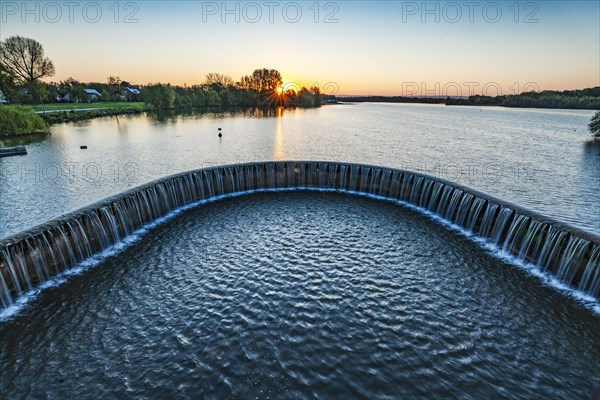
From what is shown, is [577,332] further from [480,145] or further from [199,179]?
[480,145]

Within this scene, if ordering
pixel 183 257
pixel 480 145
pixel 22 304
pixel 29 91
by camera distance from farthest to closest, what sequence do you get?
pixel 29 91
pixel 480 145
pixel 183 257
pixel 22 304

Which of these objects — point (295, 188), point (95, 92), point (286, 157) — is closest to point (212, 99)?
point (95, 92)

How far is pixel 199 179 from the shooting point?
103 ft

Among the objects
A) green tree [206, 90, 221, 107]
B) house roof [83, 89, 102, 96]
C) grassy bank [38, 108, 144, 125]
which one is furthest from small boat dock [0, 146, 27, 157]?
house roof [83, 89, 102, 96]

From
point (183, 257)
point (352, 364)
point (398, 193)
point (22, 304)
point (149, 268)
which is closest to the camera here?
point (352, 364)

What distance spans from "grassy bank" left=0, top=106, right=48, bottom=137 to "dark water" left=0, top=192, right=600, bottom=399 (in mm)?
62521

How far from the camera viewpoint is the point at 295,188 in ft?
113

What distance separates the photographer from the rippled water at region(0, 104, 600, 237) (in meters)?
27.8

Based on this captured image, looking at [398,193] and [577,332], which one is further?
[398,193]

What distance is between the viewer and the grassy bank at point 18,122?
6069cm

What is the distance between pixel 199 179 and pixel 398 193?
1939 cm

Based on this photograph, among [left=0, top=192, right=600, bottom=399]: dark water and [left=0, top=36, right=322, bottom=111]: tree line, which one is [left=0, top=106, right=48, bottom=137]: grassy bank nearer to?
[left=0, top=36, right=322, bottom=111]: tree line

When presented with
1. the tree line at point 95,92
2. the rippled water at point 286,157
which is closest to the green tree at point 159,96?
the tree line at point 95,92

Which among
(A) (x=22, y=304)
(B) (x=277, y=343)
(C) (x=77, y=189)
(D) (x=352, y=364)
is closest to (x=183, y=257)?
(A) (x=22, y=304)
